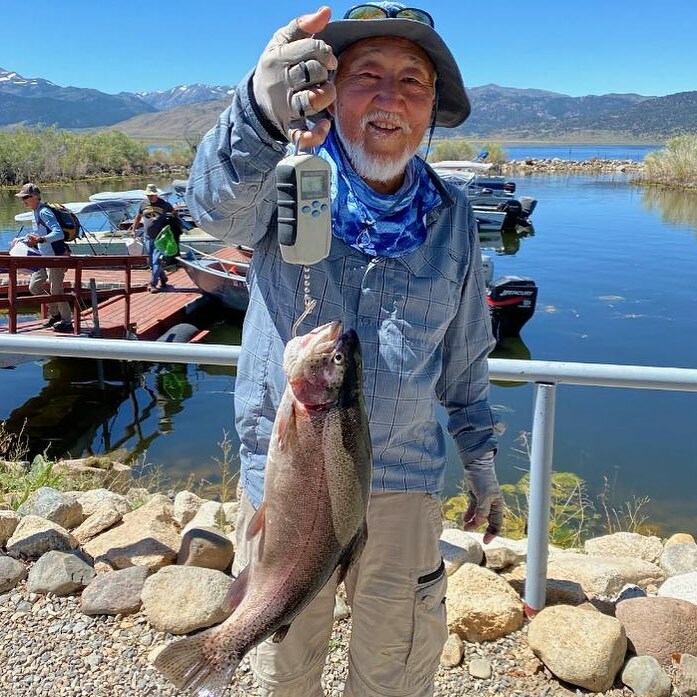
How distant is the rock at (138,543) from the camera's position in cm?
344

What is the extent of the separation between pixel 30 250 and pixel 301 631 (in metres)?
13.6

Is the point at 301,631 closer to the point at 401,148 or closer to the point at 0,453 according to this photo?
the point at 401,148

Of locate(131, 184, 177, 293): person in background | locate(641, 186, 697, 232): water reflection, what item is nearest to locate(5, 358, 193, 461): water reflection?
locate(131, 184, 177, 293): person in background

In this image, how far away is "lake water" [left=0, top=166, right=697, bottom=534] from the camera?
8.62 metres

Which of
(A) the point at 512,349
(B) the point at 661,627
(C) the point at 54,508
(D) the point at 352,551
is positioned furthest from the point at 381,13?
(A) the point at 512,349

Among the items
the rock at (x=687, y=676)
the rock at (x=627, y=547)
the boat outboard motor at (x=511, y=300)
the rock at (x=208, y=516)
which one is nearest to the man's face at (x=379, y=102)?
the rock at (x=687, y=676)

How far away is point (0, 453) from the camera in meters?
7.98

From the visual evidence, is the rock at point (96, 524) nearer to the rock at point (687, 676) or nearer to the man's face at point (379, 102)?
the man's face at point (379, 102)

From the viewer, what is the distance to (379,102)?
1900mm

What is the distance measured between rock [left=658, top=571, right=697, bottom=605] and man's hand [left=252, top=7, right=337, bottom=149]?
118 inches

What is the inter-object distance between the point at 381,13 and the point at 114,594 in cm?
271

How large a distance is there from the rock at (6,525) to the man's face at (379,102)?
114 inches

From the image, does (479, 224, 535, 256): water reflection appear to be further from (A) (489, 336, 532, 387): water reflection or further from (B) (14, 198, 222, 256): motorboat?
(B) (14, 198, 222, 256): motorboat

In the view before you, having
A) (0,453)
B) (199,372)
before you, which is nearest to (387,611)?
(0,453)
